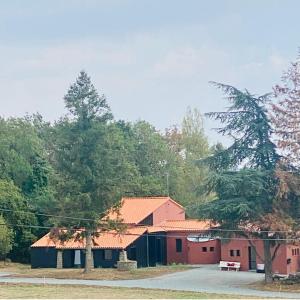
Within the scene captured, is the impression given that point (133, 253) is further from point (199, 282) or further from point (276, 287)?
point (276, 287)

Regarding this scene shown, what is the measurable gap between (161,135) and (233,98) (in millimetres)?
47170

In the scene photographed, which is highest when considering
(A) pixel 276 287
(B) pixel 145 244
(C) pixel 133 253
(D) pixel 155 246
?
(B) pixel 145 244

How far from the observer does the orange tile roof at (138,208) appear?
5994cm

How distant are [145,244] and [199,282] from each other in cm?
1519

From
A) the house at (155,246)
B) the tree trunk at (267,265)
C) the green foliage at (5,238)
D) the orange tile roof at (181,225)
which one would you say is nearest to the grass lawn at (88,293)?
the tree trunk at (267,265)

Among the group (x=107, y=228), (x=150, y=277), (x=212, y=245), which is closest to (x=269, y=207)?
(x=150, y=277)

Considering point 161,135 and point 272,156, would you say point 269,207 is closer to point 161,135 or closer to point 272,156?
point 272,156

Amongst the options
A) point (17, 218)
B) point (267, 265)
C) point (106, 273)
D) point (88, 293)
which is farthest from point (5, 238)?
point (267, 265)

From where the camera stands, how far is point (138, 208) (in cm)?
6231

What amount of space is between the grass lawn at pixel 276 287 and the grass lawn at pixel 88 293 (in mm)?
6289

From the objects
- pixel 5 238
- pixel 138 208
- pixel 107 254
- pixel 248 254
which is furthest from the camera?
pixel 138 208

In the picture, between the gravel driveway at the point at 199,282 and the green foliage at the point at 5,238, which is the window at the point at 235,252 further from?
the green foliage at the point at 5,238

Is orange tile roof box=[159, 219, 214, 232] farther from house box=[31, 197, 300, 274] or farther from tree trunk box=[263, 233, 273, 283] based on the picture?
tree trunk box=[263, 233, 273, 283]

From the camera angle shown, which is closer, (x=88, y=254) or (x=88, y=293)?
(x=88, y=293)
